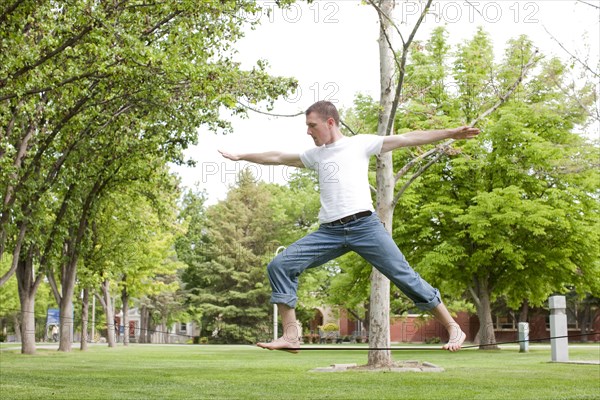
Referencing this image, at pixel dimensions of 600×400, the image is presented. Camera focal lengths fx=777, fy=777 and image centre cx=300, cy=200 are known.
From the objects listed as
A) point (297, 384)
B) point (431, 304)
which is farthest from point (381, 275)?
point (431, 304)

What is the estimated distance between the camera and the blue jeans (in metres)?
6.44

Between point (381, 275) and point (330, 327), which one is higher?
point (381, 275)

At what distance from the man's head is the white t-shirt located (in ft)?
0.27

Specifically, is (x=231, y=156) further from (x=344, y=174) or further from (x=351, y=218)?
(x=351, y=218)

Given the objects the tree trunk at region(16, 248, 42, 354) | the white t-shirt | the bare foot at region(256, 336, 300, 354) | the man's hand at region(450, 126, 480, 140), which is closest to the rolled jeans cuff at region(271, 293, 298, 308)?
the bare foot at region(256, 336, 300, 354)

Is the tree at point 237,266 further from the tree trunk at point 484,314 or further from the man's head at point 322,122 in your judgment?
the man's head at point 322,122

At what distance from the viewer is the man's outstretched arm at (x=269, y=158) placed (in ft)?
22.3

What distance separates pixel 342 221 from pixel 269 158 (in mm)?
936

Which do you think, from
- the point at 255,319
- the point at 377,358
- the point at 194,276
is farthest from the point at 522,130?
the point at 194,276

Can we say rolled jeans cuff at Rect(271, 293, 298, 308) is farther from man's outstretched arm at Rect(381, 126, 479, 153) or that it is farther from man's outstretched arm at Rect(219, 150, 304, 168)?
man's outstretched arm at Rect(381, 126, 479, 153)

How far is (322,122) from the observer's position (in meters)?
6.55

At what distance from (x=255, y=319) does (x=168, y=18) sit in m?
50.6

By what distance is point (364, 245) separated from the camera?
6449mm

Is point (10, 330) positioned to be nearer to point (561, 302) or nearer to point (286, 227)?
point (286, 227)
